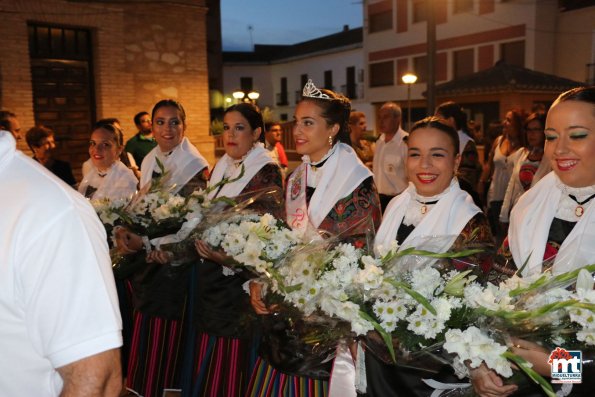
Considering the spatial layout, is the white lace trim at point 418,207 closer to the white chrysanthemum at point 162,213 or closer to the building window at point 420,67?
the white chrysanthemum at point 162,213

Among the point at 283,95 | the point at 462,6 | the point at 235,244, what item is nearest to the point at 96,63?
the point at 235,244

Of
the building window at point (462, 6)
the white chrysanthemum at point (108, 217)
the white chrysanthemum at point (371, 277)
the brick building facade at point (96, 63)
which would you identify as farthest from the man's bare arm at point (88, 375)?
the building window at point (462, 6)

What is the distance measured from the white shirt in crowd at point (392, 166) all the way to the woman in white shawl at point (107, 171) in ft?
10.7

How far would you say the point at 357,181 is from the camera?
11.0 feet

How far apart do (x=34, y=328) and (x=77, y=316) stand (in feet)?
0.38

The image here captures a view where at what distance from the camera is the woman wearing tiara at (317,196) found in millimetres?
2820

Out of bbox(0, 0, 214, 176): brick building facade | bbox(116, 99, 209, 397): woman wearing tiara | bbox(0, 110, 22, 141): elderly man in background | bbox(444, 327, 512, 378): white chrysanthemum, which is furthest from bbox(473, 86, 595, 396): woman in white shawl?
bbox(0, 0, 214, 176): brick building facade

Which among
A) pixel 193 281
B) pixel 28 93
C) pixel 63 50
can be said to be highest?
pixel 63 50

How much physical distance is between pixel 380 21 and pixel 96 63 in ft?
81.4

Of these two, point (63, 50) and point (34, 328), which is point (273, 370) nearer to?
point (34, 328)

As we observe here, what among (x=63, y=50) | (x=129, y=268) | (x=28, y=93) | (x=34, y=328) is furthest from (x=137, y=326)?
(x=63, y=50)

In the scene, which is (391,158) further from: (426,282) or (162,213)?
(426,282)

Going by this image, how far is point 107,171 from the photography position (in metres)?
5.01

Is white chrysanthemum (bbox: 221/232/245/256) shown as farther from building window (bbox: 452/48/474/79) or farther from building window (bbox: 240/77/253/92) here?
building window (bbox: 240/77/253/92)
